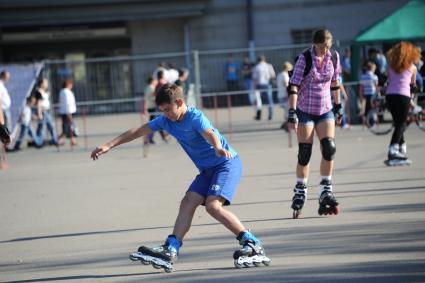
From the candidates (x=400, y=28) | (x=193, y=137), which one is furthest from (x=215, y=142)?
(x=400, y=28)

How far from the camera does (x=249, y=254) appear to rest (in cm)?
686

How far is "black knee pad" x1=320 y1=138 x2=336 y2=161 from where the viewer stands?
8.94 meters

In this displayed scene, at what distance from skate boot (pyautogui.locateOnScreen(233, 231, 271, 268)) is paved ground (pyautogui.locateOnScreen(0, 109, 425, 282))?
0.11 m

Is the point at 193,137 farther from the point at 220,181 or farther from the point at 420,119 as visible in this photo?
the point at 420,119

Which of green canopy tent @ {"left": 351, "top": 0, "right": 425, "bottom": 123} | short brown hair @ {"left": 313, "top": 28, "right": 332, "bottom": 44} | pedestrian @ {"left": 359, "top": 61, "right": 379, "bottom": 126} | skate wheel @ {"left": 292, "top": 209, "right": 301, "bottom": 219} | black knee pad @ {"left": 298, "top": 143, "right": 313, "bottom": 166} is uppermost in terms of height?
green canopy tent @ {"left": 351, "top": 0, "right": 425, "bottom": 123}

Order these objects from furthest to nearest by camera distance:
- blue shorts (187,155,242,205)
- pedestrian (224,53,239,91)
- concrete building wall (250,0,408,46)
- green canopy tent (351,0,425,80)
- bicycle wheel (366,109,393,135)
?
concrete building wall (250,0,408,46) → pedestrian (224,53,239,91) → green canopy tent (351,0,425,80) → bicycle wheel (366,109,393,135) → blue shorts (187,155,242,205)

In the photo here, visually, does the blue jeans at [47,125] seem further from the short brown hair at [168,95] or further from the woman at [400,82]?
the short brown hair at [168,95]

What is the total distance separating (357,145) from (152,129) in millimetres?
9413

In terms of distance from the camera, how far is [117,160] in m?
16.5

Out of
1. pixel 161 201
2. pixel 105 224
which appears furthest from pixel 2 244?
pixel 161 201

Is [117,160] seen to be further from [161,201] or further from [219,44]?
[219,44]

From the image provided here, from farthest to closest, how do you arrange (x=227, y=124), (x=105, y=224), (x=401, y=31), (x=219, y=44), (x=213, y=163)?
(x=219, y=44) < (x=227, y=124) < (x=401, y=31) < (x=105, y=224) < (x=213, y=163)

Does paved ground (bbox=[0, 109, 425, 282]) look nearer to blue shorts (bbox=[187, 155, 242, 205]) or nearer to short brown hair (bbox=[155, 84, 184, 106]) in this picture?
blue shorts (bbox=[187, 155, 242, 205])

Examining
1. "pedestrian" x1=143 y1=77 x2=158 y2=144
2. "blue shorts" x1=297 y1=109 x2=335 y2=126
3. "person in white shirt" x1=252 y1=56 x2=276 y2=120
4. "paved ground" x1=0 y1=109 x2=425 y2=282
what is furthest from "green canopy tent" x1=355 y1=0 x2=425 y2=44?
"blue shorts" x1=297 y1=109 x2=335 y2=126
